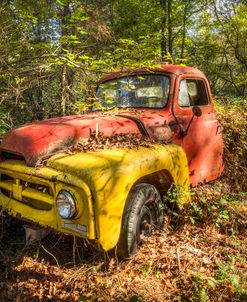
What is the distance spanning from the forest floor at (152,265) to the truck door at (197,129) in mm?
581

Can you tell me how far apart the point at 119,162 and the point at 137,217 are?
1.87ft

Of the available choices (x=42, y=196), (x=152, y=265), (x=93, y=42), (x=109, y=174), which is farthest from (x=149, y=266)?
(x=93, y=42)

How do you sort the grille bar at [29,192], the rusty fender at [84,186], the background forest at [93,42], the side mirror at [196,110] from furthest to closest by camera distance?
the background forest at [93,42] → the side mirror at [196,110] → the grille bar at [29,192] → the rusty fender at [84,186]

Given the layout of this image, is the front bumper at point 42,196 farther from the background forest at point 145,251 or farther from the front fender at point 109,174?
the background forest at point 145,251

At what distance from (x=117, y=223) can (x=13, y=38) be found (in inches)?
199

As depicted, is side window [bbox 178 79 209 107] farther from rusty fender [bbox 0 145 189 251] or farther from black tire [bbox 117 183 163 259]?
black tire [bbox 117 183 163 259]

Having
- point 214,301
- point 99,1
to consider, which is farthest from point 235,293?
point 99,1

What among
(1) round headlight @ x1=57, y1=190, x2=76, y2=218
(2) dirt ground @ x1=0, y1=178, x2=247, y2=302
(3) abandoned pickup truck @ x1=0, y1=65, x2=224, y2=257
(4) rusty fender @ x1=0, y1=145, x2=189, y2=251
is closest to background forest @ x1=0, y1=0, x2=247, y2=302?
(2) dirt ground @ x1=0, y1=178, x2=247, y2=302

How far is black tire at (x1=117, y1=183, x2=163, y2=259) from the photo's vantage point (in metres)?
2.88

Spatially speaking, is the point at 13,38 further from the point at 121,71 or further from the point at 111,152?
the point at 111,152

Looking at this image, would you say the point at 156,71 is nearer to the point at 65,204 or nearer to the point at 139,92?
the point at 139,92

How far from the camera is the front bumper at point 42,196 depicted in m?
2.54

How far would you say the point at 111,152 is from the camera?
9.91 ft

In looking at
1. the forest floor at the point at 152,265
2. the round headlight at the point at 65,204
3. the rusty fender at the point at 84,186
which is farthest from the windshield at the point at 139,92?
the round headlight at the point at 65,204
